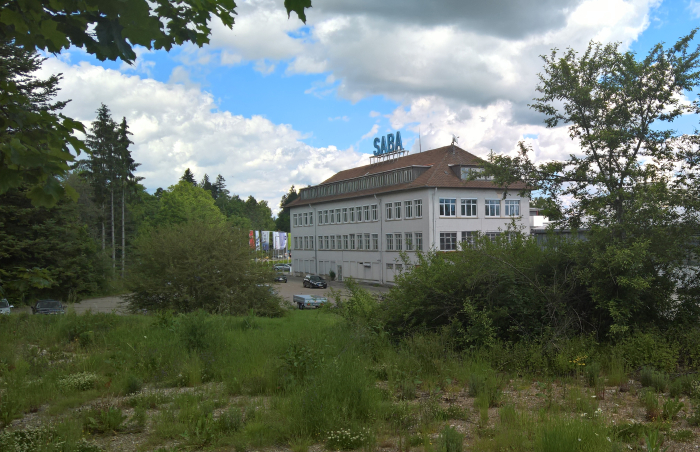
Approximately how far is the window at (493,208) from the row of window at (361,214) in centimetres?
736

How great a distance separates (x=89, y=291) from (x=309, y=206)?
144 feet

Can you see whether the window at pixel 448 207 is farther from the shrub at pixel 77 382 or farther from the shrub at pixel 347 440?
the shrub at pixel 347 440

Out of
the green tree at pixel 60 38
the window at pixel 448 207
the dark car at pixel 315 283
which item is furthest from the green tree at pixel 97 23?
the dark car at pixel 315 283

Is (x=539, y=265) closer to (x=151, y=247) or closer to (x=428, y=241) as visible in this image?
(x=151, y=247)

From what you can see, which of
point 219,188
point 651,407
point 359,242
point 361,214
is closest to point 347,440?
point 651,407

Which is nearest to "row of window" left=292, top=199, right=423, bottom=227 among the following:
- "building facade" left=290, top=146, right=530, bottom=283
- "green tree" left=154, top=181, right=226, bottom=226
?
"building facade" left=290, top=146, right=530, bottom=283

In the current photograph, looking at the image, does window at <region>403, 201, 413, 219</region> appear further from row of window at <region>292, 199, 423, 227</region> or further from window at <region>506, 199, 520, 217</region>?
window at <region>506, 199, 520, 217</region>

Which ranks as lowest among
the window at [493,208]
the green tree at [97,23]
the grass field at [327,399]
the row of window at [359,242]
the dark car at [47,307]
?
the dark car at [47,307]

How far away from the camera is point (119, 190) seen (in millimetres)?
55156

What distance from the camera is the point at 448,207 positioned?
5169cm

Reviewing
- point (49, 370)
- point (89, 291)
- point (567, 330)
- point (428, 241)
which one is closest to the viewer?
point (49, 370)

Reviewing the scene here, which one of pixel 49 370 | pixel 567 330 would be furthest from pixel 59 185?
pixel 567 330

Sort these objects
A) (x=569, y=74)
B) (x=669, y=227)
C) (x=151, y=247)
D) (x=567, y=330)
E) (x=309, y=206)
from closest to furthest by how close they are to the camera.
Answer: (x=567, y=330) → (x=669, y=227) → (x=569, y=74) → (x=151, y=247) → (x=309, y=206)

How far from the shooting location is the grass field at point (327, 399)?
560 cm
